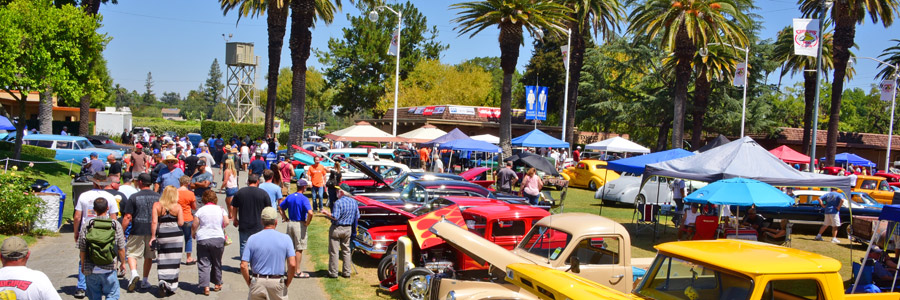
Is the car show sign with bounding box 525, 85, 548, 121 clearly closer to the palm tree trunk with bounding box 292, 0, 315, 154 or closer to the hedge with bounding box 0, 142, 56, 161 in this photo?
the palm tree trunk with bounding box 292, 0, 315, 154

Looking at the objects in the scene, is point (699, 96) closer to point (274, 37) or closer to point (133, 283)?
point (274, 37)

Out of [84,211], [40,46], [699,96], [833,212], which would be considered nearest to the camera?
[84,211]

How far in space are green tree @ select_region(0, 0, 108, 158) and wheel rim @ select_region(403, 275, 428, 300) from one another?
16663mm

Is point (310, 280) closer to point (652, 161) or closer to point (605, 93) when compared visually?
point (652, 161)

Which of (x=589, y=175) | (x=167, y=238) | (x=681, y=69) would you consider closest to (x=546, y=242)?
(x=167, y=238)

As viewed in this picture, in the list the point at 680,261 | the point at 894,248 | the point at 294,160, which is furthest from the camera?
the point at 294,160

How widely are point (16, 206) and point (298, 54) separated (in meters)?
16.4

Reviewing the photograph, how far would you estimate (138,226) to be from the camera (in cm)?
861

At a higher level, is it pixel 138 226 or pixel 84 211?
pixel 84 211

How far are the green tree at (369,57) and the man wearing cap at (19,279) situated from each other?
51.0 m

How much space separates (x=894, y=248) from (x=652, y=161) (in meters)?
7.53

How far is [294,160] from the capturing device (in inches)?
962

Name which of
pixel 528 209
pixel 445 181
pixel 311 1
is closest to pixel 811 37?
pixel 445 181

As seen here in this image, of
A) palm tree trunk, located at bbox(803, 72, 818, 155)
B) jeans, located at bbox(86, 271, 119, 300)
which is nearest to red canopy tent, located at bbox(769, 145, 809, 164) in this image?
palm tree trunk, located at bbox(803, 72, 818, 155)
